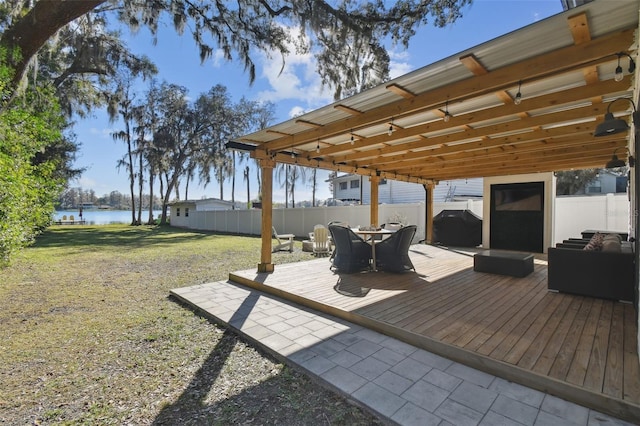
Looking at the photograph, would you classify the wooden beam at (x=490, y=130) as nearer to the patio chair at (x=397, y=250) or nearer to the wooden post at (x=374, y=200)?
the patio chair at (x=397, y=250)

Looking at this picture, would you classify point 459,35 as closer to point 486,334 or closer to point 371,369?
point 486,334

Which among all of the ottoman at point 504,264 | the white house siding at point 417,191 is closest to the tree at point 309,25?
the ottoman at point 504,264

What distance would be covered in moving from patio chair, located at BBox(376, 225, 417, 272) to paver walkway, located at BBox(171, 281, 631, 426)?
2.22 meters

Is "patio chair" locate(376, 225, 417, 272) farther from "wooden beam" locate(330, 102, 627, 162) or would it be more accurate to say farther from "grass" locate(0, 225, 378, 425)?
"grass" locate(0, 225, 378, 425)

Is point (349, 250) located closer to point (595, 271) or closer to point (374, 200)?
point (374, 200)

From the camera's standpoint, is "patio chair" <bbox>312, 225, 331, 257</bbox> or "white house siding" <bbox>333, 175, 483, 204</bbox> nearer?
"patio chair" <bbox>312, 225, 331, 257</bbox>

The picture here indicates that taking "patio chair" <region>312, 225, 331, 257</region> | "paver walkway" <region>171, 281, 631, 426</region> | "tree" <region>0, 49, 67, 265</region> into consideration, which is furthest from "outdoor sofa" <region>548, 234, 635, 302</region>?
"tree" <region>0, 49, 67, 265</region>

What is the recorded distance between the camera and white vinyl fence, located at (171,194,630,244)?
797cm

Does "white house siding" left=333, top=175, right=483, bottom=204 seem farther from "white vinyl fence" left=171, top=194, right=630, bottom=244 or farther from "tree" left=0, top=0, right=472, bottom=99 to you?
"tree" left=0, top=0, right=472, bottom=99

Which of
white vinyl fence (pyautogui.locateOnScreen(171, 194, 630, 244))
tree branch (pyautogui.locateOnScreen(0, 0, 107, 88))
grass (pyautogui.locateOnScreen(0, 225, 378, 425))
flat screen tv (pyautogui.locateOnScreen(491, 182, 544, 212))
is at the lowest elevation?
grass (pyautogui.locateOnScreen(0, 225, 378, 425))

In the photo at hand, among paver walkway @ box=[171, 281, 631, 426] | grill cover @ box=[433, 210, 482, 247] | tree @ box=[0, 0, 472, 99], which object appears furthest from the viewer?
grill cover @ box=[433, 210, 482, 247]

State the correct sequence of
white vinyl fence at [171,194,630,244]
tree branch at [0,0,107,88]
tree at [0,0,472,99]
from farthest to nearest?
white vinyl fence at [171,194,630,244] → tree at [0,0,472,99] → tree branch at [0,0,107,88]

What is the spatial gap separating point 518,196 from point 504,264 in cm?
479

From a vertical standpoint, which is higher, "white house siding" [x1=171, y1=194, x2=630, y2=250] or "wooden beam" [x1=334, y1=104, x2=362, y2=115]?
"wooden beam" [x1=334, y1=104, x2=362, y2=115]
